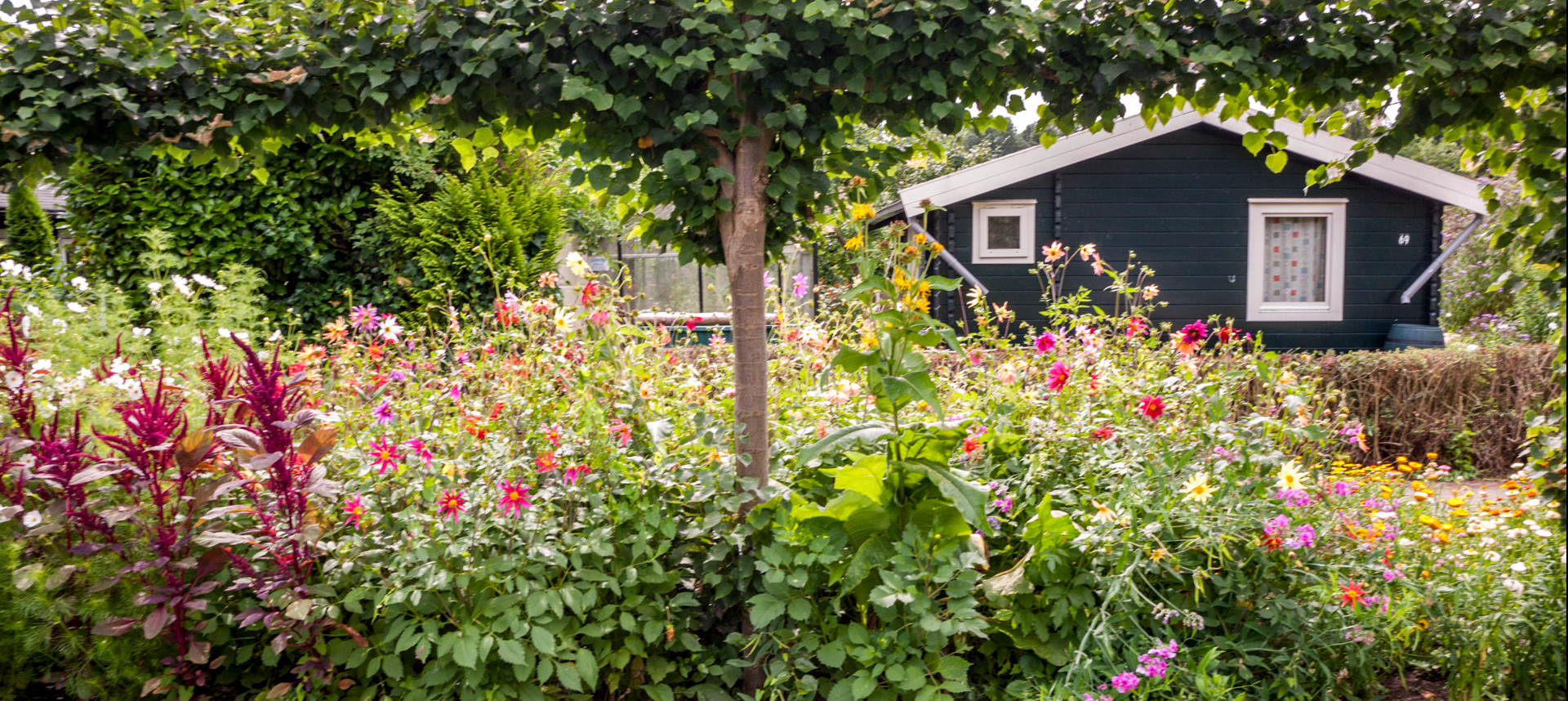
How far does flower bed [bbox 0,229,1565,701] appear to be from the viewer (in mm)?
2152

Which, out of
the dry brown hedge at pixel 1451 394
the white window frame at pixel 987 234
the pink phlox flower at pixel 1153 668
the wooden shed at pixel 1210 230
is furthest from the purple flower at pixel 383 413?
the white window frame at pixel 987 234

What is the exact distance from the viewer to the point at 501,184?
6996 millimetres

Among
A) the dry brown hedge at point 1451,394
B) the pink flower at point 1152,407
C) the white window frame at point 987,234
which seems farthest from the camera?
the white window frame at point 987,234

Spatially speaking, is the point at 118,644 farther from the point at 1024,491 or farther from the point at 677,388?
the point at 1024,491

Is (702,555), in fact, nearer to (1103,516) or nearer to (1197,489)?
(1103,516)

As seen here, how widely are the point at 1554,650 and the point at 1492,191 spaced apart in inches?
53.2

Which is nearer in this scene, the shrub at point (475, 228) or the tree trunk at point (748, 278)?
the tree trunk at point (748, 278)

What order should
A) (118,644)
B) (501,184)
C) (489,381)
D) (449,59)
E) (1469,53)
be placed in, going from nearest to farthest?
(118,644) < (449,59) < (1469,53) < (489,381) < (501,184)

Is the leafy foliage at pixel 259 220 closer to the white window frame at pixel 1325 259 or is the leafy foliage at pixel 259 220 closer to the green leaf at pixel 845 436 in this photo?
the green leaf at pixel 845 436

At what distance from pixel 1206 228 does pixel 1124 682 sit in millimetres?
8573

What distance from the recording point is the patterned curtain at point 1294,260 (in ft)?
31.8

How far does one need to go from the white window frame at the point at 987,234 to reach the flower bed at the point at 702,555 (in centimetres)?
720

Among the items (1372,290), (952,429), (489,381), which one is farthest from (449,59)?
(1372,290)

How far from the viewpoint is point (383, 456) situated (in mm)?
2137
